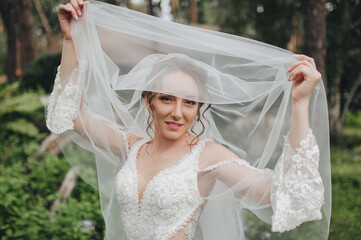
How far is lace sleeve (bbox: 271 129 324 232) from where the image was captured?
1689 mm

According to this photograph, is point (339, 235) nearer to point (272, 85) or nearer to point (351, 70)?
point (272, 85)

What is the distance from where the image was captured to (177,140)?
7.13 feet

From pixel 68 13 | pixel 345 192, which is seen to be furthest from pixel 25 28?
pixel 68 13

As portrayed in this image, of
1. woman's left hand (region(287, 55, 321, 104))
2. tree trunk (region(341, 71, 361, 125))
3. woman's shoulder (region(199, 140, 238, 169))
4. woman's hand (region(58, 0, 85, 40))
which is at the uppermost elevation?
woman's hand (region(58, 0, 85, 40))

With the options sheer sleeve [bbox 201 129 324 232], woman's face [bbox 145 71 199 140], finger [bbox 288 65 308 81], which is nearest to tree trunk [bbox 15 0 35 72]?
woman's face [bbox 145 71 199 140]

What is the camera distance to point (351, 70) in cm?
1112

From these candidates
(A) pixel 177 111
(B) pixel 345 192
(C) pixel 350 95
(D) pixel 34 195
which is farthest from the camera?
(C) pixel 350 95

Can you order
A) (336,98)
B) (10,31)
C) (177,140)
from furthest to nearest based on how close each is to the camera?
(10,31), (336,98), (177,140)

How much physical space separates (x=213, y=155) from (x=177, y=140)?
0.80 ft

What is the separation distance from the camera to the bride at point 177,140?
5.62ft

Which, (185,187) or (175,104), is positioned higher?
(175,104)

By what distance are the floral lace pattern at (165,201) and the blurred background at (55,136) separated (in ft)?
2.65

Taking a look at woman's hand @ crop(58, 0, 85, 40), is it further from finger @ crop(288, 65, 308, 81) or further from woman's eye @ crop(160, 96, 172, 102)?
finger @ crop(288, 65, 308, 81)

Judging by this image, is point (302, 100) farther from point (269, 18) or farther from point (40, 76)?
point (269, 18)
